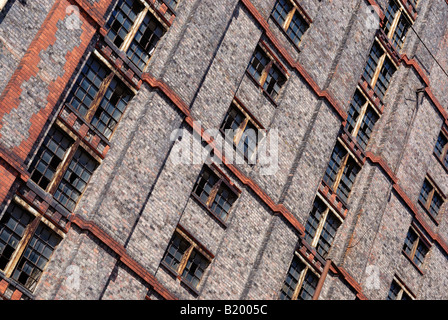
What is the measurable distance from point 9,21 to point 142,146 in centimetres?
602

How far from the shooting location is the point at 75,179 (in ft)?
84.1

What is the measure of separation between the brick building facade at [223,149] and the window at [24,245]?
50mm

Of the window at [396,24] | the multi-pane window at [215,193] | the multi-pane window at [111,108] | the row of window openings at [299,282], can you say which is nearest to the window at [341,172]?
the row of window openings at [299,282]

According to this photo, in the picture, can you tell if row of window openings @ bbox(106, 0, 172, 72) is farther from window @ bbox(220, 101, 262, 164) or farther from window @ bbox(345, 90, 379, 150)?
window @ bbox(345, 90, 379, 150)

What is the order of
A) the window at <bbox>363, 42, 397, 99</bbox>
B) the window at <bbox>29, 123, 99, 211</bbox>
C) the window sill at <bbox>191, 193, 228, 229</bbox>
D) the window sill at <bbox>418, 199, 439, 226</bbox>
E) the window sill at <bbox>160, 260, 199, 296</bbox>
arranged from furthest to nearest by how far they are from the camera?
the window sill at <bbox>418, 199, 439, 226</bbox>
the window at <bbox>363, 42, 397, 99</bbox>
the window sill at <bbox>191, 193, 228, 229</bbox>
the window sill at <bbox>160, 260, 199, 296</bbox>
the window at <bbox>29, 123, 99, 211</bbox>

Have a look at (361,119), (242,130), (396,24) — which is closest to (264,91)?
(242,130)

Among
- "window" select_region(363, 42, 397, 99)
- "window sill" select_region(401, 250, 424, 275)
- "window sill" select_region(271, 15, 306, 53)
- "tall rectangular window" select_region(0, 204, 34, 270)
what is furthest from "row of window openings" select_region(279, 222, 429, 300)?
"tall rectangular window" select_region(0, 204, 34, 270)

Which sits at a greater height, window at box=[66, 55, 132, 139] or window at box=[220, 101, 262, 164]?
window at box=[220, 101, 262, 164]

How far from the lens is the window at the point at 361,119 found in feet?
118

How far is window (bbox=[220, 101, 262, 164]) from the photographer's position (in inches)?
1195

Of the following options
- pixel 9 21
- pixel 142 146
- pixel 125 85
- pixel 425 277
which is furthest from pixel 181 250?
pixel 425 277

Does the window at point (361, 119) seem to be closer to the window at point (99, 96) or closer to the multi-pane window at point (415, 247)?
the multi-pane window at point (415, 247)

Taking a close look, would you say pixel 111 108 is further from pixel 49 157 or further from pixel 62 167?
pixel 49 157

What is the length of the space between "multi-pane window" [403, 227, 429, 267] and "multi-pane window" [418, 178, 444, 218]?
5.33 ft
